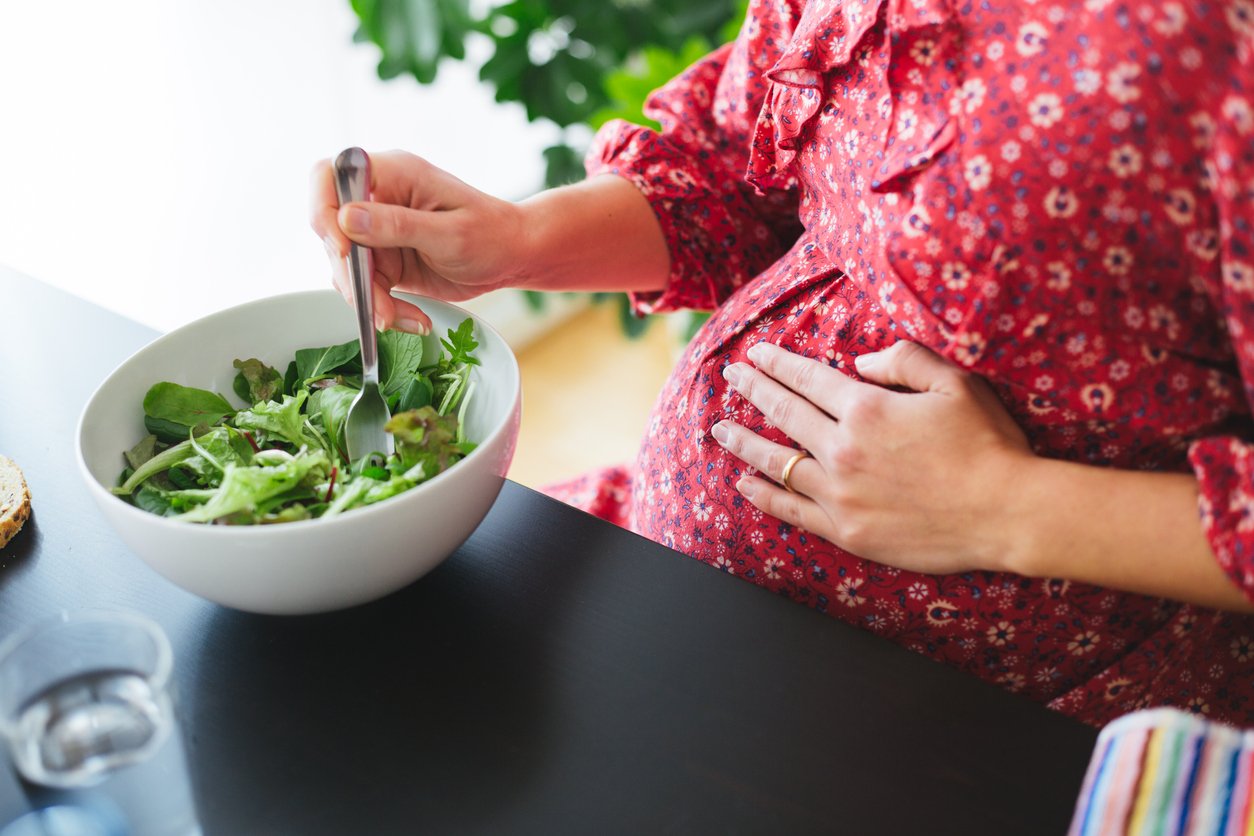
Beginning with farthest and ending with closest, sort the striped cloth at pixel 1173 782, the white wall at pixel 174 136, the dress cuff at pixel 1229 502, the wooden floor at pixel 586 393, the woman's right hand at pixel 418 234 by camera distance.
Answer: the wooden floor at pixel 586 393
the white wall at pixel 174 136
the woman's right hand at pixel 418 234
the dress cuff at pixel 1229 502
the striped cloth at pixel 1173 782

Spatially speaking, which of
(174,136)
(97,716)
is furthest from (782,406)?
(174,136)

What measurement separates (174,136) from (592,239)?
112 centimetres

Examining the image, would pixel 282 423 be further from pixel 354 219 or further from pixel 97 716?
pixel 97 716

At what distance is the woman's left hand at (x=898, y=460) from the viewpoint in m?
0.72

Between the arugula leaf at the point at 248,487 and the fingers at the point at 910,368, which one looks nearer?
the arugula leaf at the point at 248,487

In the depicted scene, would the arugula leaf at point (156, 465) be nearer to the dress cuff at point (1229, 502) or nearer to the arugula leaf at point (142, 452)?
the arugula leaf at point (142, 452)

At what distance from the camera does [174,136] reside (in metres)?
1.77

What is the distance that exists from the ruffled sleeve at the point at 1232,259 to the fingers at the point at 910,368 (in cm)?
17

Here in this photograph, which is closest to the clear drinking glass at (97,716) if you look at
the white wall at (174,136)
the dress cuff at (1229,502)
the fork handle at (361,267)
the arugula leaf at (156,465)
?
the arugula leaf at (156,465)

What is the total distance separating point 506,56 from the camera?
208 centimetres

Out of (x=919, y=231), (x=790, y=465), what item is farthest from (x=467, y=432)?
(x=919, y=231)

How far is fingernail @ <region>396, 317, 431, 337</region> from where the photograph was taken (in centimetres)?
83

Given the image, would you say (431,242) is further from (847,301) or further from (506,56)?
(506,56)

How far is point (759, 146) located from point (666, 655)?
508 mm
